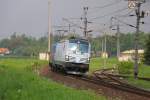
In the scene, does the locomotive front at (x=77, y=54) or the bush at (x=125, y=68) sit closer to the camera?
the locomotive front at (x=77, y=54)

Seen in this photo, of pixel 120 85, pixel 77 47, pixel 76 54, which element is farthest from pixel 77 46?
pixel 120 85

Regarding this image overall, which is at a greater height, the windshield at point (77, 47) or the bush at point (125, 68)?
the windshield at point (77, 47)

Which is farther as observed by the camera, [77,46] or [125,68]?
[125,68]

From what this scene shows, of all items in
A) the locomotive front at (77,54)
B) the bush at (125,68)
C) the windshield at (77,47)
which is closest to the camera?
the locomotive front at (77,54)

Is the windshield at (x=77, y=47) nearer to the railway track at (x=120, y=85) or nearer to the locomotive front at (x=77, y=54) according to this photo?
the locomotive front at (x=77, y=54)

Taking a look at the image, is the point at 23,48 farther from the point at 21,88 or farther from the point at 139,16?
the point at 21,88

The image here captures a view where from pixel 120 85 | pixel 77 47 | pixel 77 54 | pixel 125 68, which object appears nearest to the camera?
pixel 120 85

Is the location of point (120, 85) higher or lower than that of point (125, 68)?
lower

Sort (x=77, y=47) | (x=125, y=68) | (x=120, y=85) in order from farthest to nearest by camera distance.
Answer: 1. (x=125, y=68)
2. (x=77, y=47)
3. (x=120, y=85)

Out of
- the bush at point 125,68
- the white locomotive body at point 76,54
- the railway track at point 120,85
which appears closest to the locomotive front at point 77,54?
the white locomotive body at point 76,54

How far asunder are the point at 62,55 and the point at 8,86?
22121 millimetres

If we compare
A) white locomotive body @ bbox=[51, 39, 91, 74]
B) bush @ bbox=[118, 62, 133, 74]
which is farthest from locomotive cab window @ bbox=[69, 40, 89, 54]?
bush @ bbox=[118, 62, 133, 74]

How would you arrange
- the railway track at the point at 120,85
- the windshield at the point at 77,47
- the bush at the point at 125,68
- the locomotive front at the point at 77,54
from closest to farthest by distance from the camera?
the railway track at the point at 120,85 < the locomotive front at the point at 77,54 < the windshield at the point at 77,47 < the bush at the point at 125,68

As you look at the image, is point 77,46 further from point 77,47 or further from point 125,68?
point 125,68
